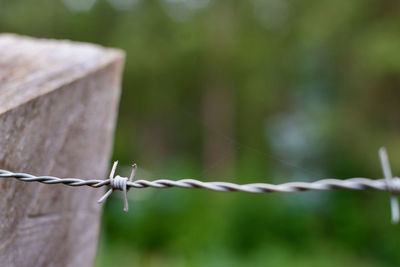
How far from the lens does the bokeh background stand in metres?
4.89

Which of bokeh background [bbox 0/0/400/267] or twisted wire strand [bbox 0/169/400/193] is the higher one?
bokeh background [bbox 0/0/400/267]

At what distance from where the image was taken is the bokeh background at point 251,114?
4.89 meters

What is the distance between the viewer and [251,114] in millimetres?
11711

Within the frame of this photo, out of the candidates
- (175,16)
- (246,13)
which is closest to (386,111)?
(246,13)

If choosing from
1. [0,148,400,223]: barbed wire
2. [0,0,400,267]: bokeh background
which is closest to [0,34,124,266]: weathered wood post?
[0,148,400,223]: barbed wire

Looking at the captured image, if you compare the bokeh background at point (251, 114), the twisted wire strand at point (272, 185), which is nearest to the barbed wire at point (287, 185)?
the twisted wire strand at point (272, 185)

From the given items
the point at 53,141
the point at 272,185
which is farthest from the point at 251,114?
the point at 272,185

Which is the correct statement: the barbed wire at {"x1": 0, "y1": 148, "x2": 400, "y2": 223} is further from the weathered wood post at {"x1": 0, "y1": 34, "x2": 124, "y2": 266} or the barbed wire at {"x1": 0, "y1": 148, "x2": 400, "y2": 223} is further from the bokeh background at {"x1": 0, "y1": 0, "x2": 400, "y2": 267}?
the bokeh background at {"x1": 0, "y1": 0, "x2": 400, "y2": 267}

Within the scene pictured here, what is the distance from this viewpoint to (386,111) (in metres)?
5.95

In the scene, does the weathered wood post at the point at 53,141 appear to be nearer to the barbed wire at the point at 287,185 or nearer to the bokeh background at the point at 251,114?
the barbed wire at the point at 287,185

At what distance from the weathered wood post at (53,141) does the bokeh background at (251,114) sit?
1.13 feet

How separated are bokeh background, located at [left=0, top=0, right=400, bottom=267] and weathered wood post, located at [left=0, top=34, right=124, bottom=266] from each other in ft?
1.13

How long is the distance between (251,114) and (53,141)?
438 inches

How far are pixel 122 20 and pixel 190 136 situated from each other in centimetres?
461
